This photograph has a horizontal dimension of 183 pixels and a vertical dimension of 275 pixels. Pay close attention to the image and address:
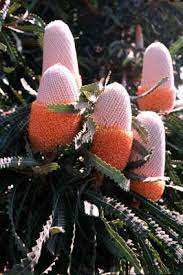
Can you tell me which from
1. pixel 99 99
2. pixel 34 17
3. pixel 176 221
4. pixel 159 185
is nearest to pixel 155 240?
pixel 176 221

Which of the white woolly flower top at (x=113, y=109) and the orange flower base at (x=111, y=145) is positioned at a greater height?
the white woolly flower top at (x=113, y=109)

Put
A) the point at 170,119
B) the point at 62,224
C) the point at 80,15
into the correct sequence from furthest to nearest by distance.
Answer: the point at 80,15, the point at 170,119, the point at 62,224

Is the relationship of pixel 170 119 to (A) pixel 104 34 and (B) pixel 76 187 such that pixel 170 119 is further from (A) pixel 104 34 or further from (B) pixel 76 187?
(A) pixel 104 34

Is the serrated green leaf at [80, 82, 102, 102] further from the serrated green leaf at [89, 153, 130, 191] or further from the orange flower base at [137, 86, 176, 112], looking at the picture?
the orange flower base at [137, 86, 176, 112]

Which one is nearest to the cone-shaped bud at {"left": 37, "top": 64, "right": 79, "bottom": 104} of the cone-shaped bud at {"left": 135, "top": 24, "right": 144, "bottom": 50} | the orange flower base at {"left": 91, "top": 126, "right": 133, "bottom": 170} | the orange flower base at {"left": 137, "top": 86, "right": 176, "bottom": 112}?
the orange flower base at {"left": 91, "top": 126, "right": 133, "bottom": 170}

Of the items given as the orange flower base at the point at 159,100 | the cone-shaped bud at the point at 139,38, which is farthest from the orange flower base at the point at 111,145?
the cone-shaped bud at the point at 139,38

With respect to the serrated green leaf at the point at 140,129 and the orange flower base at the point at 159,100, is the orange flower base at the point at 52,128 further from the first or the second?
the orange flower base at the point at 159,100
